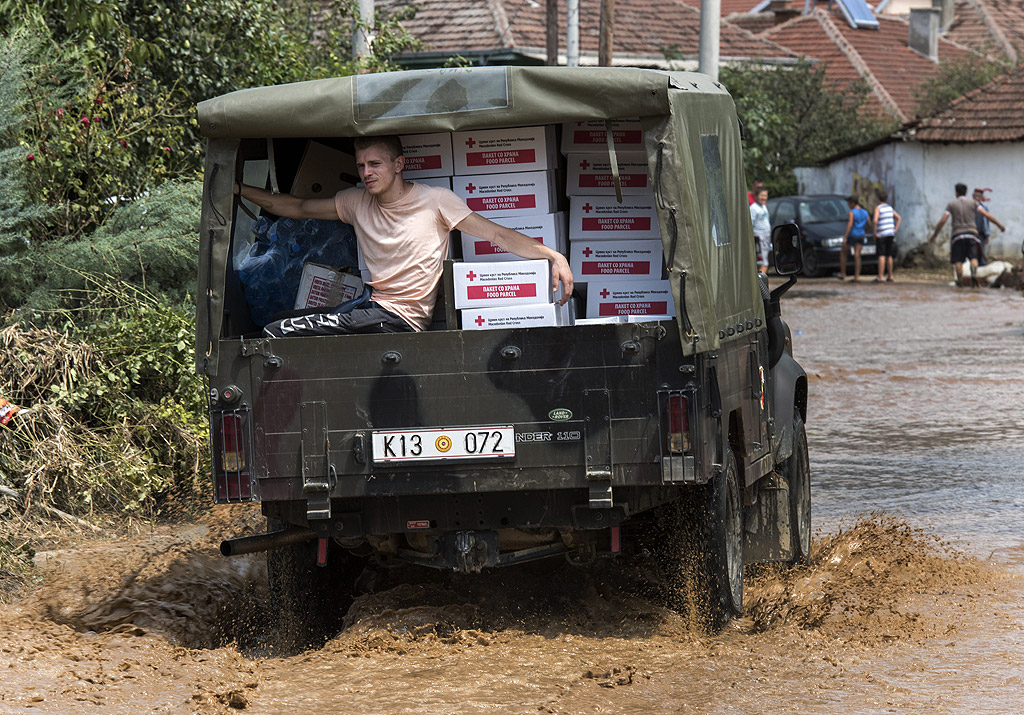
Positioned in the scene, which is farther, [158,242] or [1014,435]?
[1014,435]

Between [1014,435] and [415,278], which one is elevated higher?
[415,278]

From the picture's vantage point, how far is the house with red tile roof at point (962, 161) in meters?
31.5

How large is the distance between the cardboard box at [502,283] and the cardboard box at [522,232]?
→ 0.27 meters

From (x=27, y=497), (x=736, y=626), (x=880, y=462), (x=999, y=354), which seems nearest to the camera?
(x=736, y=626)

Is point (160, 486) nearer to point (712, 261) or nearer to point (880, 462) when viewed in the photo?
point (712, 261)

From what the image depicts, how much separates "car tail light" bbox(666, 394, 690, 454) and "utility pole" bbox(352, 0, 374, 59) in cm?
1106

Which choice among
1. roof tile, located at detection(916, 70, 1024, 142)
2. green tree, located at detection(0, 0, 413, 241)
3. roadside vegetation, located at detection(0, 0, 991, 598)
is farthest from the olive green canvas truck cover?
roof tile, located at detection(916, 70, 1024, 142)

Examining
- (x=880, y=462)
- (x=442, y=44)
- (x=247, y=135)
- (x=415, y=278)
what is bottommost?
(x=880, y=462)

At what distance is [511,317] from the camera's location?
244 inches

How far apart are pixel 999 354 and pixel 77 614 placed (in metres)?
13.2

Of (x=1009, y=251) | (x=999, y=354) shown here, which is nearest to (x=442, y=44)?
(x=1009, y=251)

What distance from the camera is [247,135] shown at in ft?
19.8

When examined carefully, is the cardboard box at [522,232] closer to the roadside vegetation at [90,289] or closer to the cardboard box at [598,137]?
the cardboard box at [598,137]

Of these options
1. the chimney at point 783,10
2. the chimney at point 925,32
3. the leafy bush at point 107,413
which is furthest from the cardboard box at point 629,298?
the chimney at point 783,10
